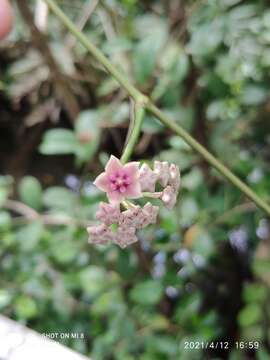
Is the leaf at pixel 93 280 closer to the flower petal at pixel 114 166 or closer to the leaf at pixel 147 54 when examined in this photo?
the leaf at pixel 147 54

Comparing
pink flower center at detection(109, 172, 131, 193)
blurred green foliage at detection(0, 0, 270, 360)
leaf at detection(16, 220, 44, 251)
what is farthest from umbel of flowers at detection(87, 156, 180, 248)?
leaf at detection(16, 220, 44, 251)

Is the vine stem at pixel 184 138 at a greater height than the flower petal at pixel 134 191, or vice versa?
the vine stem at pixel 184 138

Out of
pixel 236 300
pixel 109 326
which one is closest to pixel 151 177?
pixel 109 326

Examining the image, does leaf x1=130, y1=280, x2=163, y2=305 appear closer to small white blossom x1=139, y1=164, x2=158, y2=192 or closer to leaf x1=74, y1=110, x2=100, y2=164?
leaf x1=74, y1=110, x2=100, y2=164

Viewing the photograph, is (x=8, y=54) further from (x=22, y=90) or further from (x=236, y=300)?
(x=236, y=300)

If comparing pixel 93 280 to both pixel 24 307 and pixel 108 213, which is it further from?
pixel 108 213

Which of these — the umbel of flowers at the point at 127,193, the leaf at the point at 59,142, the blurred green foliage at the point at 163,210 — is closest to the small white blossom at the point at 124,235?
the umbel of flowers at the point at 127,193
